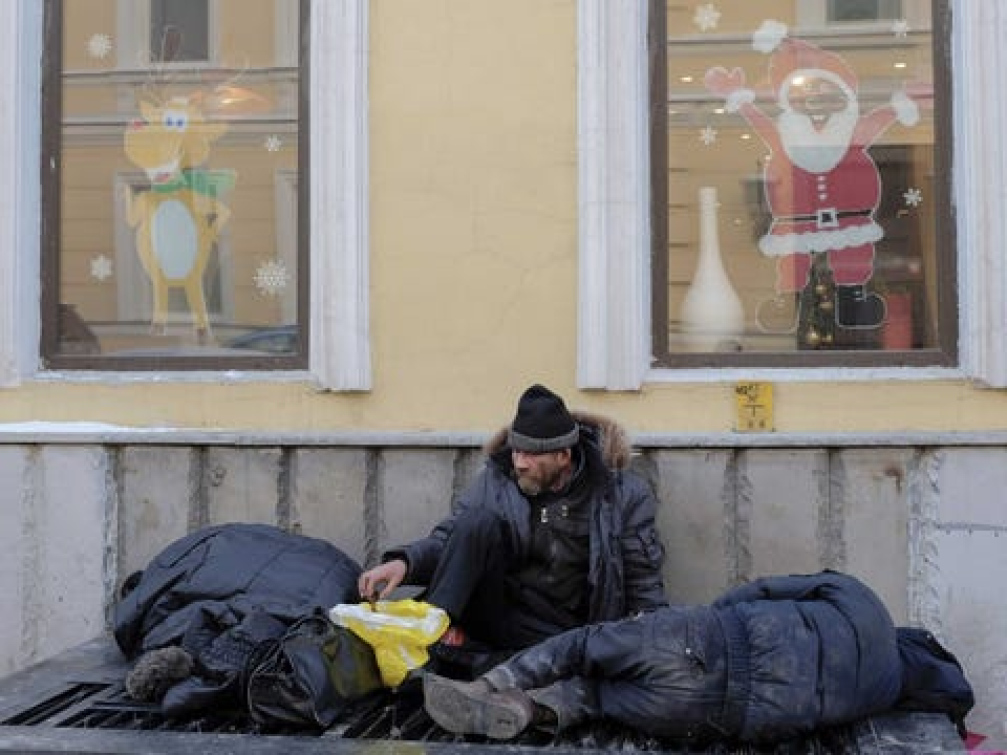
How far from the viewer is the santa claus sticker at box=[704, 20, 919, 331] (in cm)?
512

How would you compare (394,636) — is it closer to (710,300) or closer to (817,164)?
(710,300)

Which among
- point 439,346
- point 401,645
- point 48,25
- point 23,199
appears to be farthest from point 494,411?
point 48,25

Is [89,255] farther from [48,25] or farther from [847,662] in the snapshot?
[847,662]

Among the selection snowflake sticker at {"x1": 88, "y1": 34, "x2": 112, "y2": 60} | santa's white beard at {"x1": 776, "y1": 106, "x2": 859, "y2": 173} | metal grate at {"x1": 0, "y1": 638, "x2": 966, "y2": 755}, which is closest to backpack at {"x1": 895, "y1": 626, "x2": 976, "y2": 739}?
metal grate at {"x1": 0, "y1": 638, "x2": 966, "y2": 755}

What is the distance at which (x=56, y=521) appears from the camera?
5.21m

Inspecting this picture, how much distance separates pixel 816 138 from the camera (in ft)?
17.0

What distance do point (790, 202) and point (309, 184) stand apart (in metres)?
2.05

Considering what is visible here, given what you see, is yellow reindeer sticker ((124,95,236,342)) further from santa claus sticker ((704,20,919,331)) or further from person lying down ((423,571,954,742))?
person lying down ((423,571,954,742))

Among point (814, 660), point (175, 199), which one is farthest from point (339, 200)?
point (814, 660)

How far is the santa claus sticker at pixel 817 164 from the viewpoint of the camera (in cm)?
512

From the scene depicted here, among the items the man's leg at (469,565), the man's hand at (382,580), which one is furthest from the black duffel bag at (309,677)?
the man's leg at (469,565)

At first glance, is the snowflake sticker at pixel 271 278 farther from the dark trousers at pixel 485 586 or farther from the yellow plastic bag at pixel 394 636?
the yellow plastic bag at pixel 394 636

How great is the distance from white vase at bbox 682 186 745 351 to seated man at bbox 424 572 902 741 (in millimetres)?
1642

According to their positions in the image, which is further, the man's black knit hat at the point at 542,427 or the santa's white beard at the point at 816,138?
the santa's white beard at the point at 816,138
